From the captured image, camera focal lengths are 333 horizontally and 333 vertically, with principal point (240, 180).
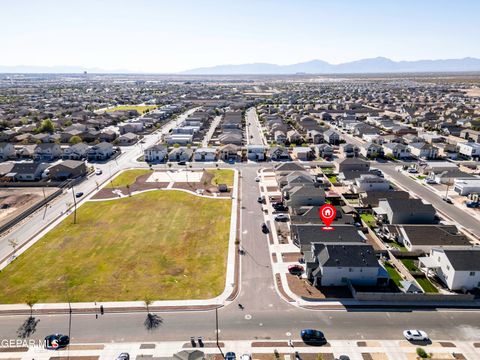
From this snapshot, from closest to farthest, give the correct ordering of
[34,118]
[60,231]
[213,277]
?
[213,277], [60,231], [34,118]

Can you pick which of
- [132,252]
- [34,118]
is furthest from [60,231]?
[34,118]

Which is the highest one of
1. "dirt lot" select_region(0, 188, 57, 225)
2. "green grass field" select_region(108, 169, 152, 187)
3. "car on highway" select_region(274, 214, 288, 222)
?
"green grass field" select_region(108, 169, 152, 187)

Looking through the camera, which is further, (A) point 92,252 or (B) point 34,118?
(B) point 34,118

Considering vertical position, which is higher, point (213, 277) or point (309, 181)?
point (309, 181)

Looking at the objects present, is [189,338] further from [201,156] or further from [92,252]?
[201,156]

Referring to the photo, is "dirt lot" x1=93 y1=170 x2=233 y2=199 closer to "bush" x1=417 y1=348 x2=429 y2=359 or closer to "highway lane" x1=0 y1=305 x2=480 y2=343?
"highway lane" x1=0 y1=305 x2=480 y2=343

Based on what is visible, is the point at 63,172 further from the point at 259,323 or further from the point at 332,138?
the point at 332,138

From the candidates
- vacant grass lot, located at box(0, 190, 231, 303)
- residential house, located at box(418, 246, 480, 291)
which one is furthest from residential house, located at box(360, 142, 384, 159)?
residential house, located at box(418, 246, 480, 291)

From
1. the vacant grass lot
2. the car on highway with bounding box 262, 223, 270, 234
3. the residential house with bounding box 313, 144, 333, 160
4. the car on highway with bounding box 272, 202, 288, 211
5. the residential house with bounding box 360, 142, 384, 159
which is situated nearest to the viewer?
the vacant grass lot

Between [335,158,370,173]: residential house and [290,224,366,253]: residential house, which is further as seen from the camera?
[335,158,370,173]: residential house
